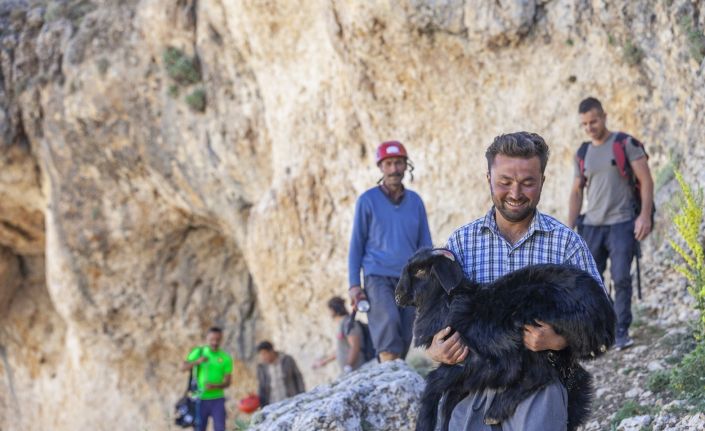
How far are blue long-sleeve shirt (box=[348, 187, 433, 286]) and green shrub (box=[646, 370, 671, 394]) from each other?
1.66 meters

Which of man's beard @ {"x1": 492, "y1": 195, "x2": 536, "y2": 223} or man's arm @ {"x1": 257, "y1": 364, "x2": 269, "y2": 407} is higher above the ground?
man's beard @ {"x1": 492, "y1": 195, "x2": 536, "y2": 223}

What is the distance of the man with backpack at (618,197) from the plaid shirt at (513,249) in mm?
3190

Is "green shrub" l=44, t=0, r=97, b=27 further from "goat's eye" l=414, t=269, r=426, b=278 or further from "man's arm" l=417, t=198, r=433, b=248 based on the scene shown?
"goat's eye" l=414, t=269, r=426, b=278

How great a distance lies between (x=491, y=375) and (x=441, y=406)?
225 mm

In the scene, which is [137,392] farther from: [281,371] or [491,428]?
[491,428]

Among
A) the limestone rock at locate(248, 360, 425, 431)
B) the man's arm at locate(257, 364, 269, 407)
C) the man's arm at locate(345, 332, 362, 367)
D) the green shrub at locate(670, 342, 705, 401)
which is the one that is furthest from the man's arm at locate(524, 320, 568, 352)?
the man's arm at locate(257, 364, 269, 407)

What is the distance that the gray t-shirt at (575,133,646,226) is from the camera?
5.85m

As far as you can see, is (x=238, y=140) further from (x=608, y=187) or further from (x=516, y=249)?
(x=516, y=249)

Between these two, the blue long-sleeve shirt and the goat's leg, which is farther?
the blue long-sleeve shirt

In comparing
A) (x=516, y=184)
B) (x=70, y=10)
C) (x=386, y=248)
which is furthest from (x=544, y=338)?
(x=70, y=10)

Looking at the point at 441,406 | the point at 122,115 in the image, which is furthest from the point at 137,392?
the point at 441,406

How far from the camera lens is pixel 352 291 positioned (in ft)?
17.7

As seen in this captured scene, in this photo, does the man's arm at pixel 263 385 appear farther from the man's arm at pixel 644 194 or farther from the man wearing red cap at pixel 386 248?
the man's arm at pixel 644 194

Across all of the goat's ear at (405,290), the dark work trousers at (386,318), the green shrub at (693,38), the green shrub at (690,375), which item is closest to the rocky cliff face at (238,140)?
the green shrub at (693,38)
